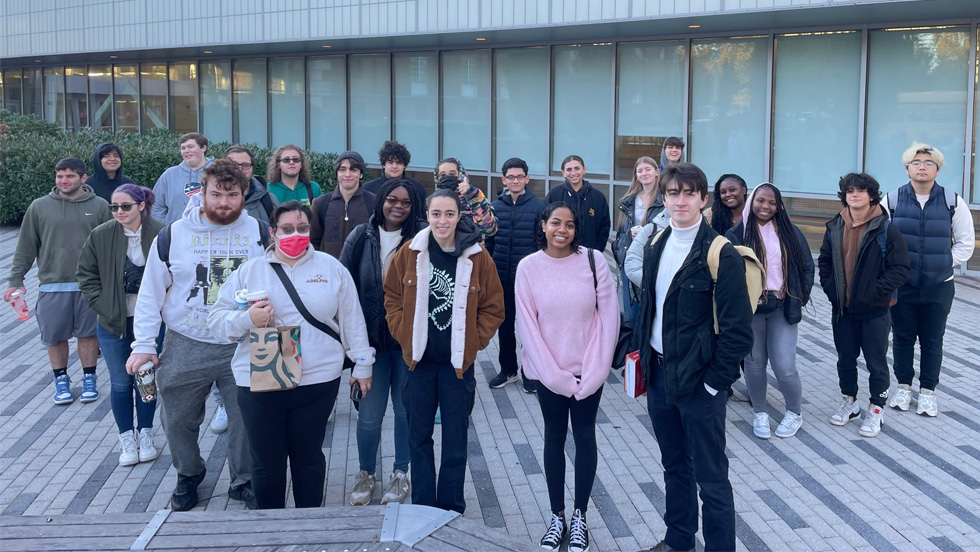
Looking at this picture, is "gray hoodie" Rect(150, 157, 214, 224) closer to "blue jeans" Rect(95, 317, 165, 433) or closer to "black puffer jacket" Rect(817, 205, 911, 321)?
"blue jeans" Rect(95, 317, 165, 433)

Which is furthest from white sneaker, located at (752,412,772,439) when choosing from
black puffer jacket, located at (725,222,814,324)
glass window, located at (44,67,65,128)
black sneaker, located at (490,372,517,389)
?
glass window, located at (44,67,65,128)


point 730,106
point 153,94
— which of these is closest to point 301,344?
point 730,106

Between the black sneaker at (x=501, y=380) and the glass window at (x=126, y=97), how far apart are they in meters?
18.0

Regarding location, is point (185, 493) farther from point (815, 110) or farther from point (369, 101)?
point (369, 101)

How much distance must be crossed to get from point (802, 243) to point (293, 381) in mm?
3564

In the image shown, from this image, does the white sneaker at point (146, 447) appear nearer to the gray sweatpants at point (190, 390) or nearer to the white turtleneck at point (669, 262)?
the gray sweatpants at point (190, 390)

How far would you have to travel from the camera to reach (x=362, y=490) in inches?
199

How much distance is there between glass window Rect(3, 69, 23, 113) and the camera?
25.7m

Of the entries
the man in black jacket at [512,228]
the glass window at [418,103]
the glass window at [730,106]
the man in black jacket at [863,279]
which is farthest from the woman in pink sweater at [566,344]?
the glass window at [418,103]

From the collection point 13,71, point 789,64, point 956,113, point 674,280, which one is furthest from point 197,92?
point 674,280

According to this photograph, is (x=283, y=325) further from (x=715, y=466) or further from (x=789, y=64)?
(x=789, y=64)

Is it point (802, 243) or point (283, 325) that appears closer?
point (283, 325)

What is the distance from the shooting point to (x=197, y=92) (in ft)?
67.4

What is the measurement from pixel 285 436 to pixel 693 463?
195 cm
